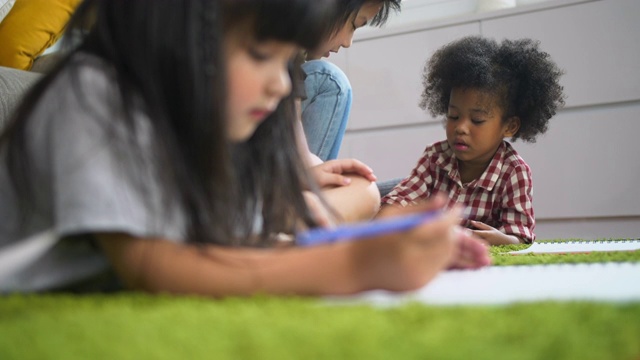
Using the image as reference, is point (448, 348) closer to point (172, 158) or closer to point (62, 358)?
point (62, 358)

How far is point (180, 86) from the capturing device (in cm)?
59

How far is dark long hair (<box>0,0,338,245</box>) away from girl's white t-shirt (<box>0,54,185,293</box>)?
1 centimetres

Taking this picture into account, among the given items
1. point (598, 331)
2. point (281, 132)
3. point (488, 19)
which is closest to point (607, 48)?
point (488, 19)

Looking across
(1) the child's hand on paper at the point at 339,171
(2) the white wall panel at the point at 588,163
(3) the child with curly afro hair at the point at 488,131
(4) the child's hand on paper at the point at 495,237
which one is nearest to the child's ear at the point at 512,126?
(3) the child with curly afro hair at the point at 488,131

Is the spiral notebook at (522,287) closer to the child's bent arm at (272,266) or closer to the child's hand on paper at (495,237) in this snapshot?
the child's bent arm at (272,266)

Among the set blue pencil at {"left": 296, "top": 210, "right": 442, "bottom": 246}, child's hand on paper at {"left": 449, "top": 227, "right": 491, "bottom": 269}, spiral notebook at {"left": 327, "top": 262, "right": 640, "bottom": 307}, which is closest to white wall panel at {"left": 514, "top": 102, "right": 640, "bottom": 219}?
spiral notebook at {"left": 327, "top": 262, "right": 640, "bottom": 307}

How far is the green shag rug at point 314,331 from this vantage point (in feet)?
1.13

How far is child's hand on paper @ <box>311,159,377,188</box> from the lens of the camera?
1121 millimetres

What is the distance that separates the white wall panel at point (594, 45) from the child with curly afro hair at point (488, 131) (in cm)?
13

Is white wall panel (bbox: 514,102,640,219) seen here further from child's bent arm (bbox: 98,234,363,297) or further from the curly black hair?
child's bent arm (bbox: 98,234,363,297)

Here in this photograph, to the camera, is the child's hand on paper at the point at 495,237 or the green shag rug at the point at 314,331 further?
the child's hand on paper at the point at 495,237

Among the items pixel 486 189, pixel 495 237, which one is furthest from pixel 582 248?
pixel 486 189

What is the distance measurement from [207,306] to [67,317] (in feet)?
0.30

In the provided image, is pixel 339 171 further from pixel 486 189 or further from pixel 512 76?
pixel 512 76
